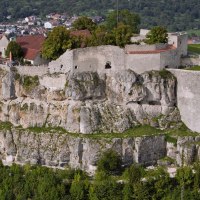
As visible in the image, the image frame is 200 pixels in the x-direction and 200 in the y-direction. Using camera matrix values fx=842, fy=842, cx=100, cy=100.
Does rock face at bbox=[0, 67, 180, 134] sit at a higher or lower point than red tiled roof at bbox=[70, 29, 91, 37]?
lower

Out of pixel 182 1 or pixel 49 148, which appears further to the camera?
pixel 182 1

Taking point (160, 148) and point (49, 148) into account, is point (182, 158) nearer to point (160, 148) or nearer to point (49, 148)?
point (160, 148)

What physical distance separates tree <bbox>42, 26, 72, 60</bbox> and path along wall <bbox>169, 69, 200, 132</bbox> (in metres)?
8.45

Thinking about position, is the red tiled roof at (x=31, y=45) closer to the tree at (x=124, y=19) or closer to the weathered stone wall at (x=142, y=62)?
the weathered stone wall at (x=142, y=62)

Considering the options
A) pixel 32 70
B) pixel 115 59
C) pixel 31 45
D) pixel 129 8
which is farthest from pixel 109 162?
pixel 129 8

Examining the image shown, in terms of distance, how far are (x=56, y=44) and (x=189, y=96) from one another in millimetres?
11002

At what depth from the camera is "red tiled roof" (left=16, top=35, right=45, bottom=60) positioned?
218 ft

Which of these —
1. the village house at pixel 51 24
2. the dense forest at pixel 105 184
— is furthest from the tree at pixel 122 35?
the village house at pixel 51 24

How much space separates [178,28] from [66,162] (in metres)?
83.0

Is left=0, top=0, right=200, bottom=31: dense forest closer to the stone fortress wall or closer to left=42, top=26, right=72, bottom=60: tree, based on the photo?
left=42, top=26, right=72, bottom=60: tree

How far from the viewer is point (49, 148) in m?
62.2

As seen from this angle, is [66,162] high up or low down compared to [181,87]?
down

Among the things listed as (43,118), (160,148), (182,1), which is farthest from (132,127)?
(182,1)

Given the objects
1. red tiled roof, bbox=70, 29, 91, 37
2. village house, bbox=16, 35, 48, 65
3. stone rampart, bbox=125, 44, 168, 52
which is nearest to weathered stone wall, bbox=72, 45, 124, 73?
stone rampart, bbox=125, 44, 168, 52
